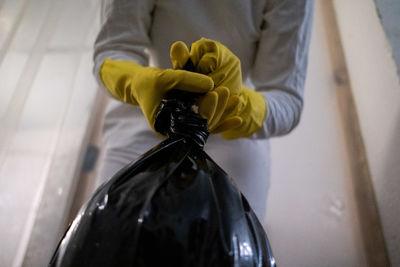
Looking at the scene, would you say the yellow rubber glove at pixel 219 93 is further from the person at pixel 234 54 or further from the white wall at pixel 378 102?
the white wall at pixel 378 102

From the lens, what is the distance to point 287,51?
25.4 inches

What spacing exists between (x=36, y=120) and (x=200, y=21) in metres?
0.46

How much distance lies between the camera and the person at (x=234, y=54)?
56 cm

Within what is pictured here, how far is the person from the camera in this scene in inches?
21.9

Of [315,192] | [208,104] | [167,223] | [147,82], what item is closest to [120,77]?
[147,82]

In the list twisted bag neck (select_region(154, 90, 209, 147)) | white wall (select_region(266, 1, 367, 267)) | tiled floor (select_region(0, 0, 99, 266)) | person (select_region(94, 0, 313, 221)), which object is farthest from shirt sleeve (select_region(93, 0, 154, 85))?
white wall (select_region(266, 1, 367, 267))

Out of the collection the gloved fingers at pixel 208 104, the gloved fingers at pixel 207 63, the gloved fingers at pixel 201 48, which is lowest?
the gloved fingers at pixel 208 104

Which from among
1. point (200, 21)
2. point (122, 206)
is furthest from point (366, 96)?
point (122, 206)

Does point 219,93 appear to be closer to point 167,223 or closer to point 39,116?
point 167,223

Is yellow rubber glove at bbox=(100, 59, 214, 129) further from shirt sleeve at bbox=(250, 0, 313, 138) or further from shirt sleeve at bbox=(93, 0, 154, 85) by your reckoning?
shirt sleeve at bbox=(250, 0, 313, 138)

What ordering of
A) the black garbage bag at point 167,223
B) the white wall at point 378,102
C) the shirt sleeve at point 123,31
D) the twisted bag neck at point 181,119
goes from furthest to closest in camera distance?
the shirt sleeve at point 123,31
the white wall at point 378,102
the twisted bag neck at point 181,119
the black garbage bag at point 167,223

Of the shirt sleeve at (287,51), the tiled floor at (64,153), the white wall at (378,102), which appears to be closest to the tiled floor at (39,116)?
the tiled floor at (64,153)

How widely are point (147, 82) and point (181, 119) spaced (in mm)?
103

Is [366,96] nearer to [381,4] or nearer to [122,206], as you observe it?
[381,4]
